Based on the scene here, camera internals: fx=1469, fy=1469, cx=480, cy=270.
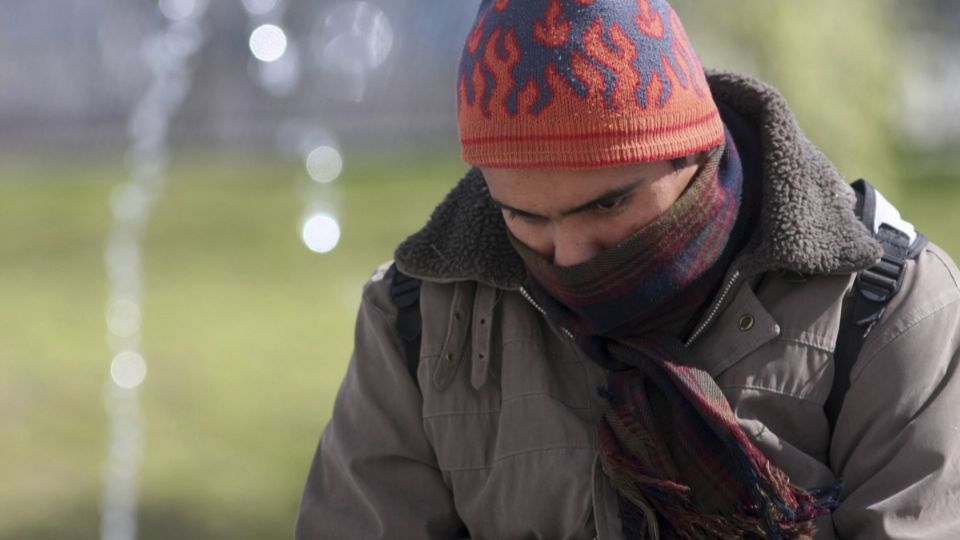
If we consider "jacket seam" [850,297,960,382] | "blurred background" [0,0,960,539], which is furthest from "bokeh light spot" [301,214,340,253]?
"jacket seam" [850,297,960,382]

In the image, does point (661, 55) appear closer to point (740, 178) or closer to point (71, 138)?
point (740, 178)

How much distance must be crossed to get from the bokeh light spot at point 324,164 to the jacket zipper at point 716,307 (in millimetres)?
8440

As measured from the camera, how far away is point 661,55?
235 centimetres

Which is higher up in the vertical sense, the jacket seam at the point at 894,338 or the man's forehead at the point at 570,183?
the man's forehead at the point at 570,183

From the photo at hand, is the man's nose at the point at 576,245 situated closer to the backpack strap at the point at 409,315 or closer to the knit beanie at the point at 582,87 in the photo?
the knit beanie at the point at 582,87

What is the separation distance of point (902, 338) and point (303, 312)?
5196 mm

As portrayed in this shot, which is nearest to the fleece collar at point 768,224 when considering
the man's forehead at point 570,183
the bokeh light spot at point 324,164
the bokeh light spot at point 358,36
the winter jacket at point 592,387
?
the winter jacket at point 592,387

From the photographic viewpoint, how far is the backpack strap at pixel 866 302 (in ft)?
7.79

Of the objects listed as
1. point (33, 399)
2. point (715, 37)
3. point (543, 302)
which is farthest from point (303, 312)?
point (543, 302)

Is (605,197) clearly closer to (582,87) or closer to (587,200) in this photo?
(587,200)

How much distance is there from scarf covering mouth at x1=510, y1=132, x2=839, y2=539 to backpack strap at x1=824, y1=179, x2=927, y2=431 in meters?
0.18

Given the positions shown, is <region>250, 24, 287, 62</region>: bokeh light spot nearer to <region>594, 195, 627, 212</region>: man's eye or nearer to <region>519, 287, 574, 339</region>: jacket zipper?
<region>519, 287, 574, 339</region>: jacket zipper

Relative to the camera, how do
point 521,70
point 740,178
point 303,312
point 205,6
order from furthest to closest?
1. point 205,6
2. point 303,312
3. point 740,178
4. point 521,70

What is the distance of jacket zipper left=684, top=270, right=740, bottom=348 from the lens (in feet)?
8.05
